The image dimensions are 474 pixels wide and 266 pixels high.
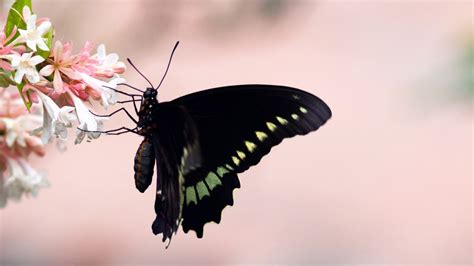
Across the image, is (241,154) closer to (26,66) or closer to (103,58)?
(103,58)

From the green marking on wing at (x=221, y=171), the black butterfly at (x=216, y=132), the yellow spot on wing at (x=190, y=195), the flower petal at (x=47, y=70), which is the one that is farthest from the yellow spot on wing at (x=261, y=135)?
the flower petal at (x=47, y=70)

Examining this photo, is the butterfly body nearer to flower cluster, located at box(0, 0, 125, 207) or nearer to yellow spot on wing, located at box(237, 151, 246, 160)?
yellow spot on wing, located at box(237, 151, 246, 160)

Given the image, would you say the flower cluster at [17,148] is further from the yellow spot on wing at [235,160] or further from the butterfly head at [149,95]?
the yellow spot on wing at [235,160]

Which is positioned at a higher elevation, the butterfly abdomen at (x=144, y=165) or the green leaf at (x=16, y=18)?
the green leaf at (x=16, y=18)

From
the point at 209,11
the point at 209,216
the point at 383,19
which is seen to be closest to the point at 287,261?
the point at 383,19

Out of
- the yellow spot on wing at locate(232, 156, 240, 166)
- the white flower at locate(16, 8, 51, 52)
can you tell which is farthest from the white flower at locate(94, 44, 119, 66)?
the yellow spot on wing at locate(232, 156, 240, 166)

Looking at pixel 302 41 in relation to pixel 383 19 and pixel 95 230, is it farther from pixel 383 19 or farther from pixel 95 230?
pixel 95 230
